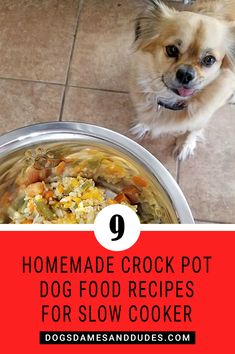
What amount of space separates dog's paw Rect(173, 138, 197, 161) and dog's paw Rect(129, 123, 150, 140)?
0.13 meters

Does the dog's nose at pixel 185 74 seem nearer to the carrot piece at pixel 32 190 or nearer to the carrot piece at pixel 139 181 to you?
the carrot piece at pixel 139 181

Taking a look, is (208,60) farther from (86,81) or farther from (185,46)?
(86,81)

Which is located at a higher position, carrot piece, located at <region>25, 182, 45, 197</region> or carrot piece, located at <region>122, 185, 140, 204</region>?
carrot piece, located at <region>25, 182, 45, 197</region>

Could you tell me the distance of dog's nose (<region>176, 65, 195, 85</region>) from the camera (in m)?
1.12

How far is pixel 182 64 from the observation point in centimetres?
113

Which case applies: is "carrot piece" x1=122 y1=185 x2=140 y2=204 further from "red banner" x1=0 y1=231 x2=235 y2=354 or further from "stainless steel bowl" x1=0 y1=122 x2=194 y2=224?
"red banner" x1=0 y1=231 x2=235 y2=354

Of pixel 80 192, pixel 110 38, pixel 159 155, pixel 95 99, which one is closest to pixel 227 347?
pixel 80 192

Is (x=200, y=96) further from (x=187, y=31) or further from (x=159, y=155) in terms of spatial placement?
(x=159, y=155)

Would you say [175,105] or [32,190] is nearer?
[32,190]

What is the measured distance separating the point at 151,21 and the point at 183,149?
50 cm

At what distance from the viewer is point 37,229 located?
0.83 m

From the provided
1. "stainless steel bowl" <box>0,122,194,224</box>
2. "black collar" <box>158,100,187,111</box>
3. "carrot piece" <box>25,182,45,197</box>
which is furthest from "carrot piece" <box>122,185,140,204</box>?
"black collar" <box>158,100,187,111</box>

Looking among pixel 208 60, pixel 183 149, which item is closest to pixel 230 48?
pixel 208 60

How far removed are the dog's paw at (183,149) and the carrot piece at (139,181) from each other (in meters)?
0.51
